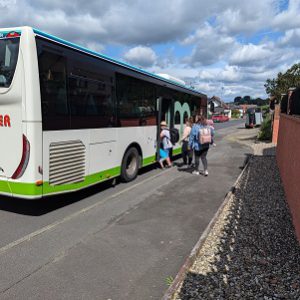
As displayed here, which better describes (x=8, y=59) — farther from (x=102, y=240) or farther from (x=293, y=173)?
(x=293, y=173)

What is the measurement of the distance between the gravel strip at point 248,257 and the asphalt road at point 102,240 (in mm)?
352

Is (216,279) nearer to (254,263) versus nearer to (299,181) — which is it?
(254,263)

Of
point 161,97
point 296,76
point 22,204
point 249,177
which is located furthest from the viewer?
point 296,76

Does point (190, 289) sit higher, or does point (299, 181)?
point (299, 181)

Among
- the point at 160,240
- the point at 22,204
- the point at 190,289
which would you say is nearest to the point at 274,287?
the point at 190,289

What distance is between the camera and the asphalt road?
3418 millimetres

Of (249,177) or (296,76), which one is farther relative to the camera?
(296,76)

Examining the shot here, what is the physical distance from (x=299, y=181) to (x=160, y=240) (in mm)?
2230

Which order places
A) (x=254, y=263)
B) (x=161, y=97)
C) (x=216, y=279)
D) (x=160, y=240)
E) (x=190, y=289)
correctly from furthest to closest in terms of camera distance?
(x=161, y=97), (x=160, y=240), (x=254, y=263), (x=216, y=279), (x=190, y=289)

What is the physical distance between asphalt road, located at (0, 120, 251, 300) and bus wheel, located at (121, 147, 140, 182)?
16.9 inches

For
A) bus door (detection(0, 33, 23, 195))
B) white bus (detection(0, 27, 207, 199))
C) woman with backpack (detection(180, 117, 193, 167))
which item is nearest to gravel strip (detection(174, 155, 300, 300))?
white bus (detection(0, 27, 207, 199))

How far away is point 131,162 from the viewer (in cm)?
855

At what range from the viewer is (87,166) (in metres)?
6.24

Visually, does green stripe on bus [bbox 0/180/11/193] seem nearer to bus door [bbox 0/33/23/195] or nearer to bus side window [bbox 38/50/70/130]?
bus door [bbox 0/33/23/195]
